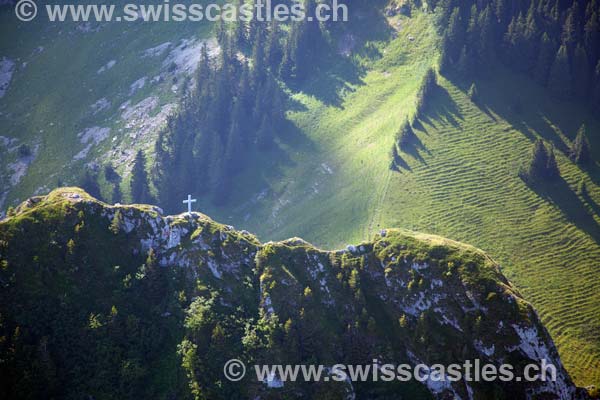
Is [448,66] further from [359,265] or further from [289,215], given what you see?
[359,265]

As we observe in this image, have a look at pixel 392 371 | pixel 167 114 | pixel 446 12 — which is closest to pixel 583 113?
pixel 446 12

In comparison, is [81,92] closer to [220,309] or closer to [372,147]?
[372,147]

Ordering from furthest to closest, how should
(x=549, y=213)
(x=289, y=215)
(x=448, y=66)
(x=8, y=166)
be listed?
(x=8, y=166) → (x=448, y=66) → (x=289, y=215) → (x=549, y=213)

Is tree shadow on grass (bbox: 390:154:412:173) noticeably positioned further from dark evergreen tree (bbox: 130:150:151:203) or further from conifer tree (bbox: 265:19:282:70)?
dark evergreen tree (bbox: 130:150:151:203)

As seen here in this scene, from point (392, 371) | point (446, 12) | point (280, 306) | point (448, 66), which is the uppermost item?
point (446, 12)

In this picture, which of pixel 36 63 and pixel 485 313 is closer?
pixel 485 313

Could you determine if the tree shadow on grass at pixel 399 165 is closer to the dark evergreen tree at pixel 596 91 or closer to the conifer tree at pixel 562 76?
the conifer tree at pixel 562 76

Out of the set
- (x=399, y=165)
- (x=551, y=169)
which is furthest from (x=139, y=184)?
(x=551, y=169)

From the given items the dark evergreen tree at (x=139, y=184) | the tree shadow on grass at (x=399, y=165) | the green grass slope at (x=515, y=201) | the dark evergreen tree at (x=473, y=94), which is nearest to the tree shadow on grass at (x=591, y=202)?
the green grass slope at (x=515, y=201)
